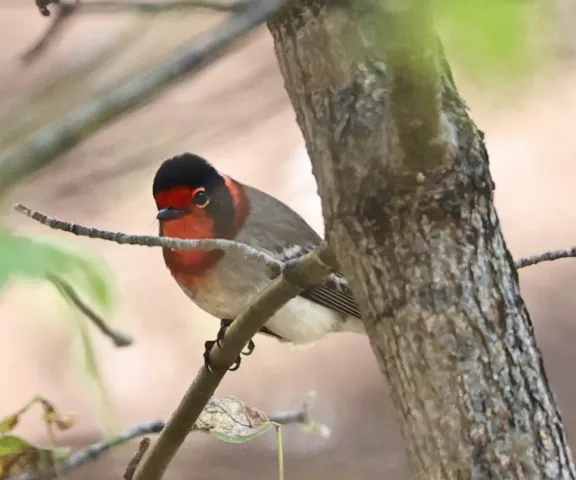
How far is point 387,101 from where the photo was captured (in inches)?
21.8

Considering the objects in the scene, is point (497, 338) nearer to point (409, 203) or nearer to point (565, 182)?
point (409, 203)

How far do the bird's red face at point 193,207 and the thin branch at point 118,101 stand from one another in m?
0.87

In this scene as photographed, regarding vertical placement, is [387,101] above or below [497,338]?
above

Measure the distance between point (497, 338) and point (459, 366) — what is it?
35 millimetres

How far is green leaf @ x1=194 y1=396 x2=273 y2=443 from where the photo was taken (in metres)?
0.81

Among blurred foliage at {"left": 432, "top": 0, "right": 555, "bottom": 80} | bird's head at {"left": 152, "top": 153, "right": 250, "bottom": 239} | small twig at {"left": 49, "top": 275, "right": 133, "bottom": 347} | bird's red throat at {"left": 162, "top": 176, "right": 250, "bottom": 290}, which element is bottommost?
blurred foliage at {"left": 432, "top": 0, "right": 555, "bottom": 80}

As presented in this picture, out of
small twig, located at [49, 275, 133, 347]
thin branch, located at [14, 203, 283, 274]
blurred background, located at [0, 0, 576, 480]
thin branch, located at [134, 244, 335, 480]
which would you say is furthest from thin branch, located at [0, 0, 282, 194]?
blurred background, located at [0, 0, 576, 480]

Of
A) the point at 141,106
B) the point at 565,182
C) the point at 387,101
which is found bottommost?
the point at 141,106

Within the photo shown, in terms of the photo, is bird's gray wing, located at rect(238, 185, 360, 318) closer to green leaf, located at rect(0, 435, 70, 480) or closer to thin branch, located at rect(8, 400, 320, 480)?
thin branch, located at rect(8, 400, 320, 480)

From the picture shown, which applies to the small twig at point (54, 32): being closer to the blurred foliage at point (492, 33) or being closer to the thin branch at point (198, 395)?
the blurred foliage at point (492, 33)

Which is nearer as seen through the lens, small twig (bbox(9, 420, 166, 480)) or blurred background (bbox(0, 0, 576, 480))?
small twig (bbox(9, 420, 166, 480))

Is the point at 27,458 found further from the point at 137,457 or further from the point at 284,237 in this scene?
the point at 284,237

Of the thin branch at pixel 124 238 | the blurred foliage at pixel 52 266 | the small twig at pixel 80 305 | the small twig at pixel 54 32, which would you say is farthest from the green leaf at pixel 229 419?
the small twig at pixel 54 32

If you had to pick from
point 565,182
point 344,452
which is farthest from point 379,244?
point 565,182
